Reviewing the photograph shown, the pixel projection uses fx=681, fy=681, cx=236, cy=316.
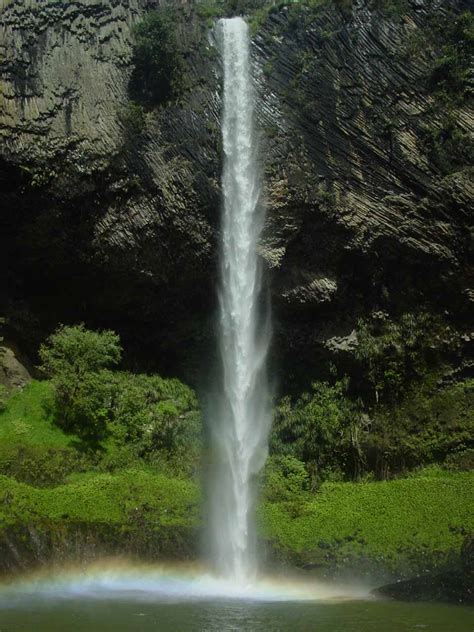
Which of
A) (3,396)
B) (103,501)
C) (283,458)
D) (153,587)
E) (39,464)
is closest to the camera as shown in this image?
(153,587)

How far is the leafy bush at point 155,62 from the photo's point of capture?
1944cm

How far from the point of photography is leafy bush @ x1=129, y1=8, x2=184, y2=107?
19.4 metres

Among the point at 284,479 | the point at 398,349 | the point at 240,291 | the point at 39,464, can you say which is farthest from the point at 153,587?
the point at 398,349

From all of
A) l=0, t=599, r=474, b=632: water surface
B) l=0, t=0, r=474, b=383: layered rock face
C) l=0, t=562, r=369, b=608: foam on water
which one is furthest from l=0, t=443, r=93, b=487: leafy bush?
l=0, t=0, r=474, b=383: layered rock face

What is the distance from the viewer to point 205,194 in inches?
741

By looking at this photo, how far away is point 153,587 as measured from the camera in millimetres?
13078

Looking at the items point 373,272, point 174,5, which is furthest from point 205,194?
point 174,5

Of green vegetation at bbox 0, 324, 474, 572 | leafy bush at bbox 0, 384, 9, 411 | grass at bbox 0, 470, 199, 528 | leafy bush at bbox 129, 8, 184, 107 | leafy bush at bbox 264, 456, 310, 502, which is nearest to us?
green vegetation at bbox 0, 324, 474, 572

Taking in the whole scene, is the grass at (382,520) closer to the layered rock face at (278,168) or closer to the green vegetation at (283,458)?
the green vegetation at (283,458)

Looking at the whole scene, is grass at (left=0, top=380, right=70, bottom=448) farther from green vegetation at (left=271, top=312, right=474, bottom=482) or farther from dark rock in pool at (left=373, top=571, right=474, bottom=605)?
dark rock in pool at (left=373, top=571, right=474, bottom=605)

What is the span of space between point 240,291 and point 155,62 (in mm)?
6983

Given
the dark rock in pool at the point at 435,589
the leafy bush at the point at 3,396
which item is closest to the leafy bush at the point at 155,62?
the leafy bush at the point at 3,396

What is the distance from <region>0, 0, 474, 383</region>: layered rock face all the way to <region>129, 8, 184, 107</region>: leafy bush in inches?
15.9

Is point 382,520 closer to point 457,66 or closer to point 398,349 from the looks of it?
point 398,349
